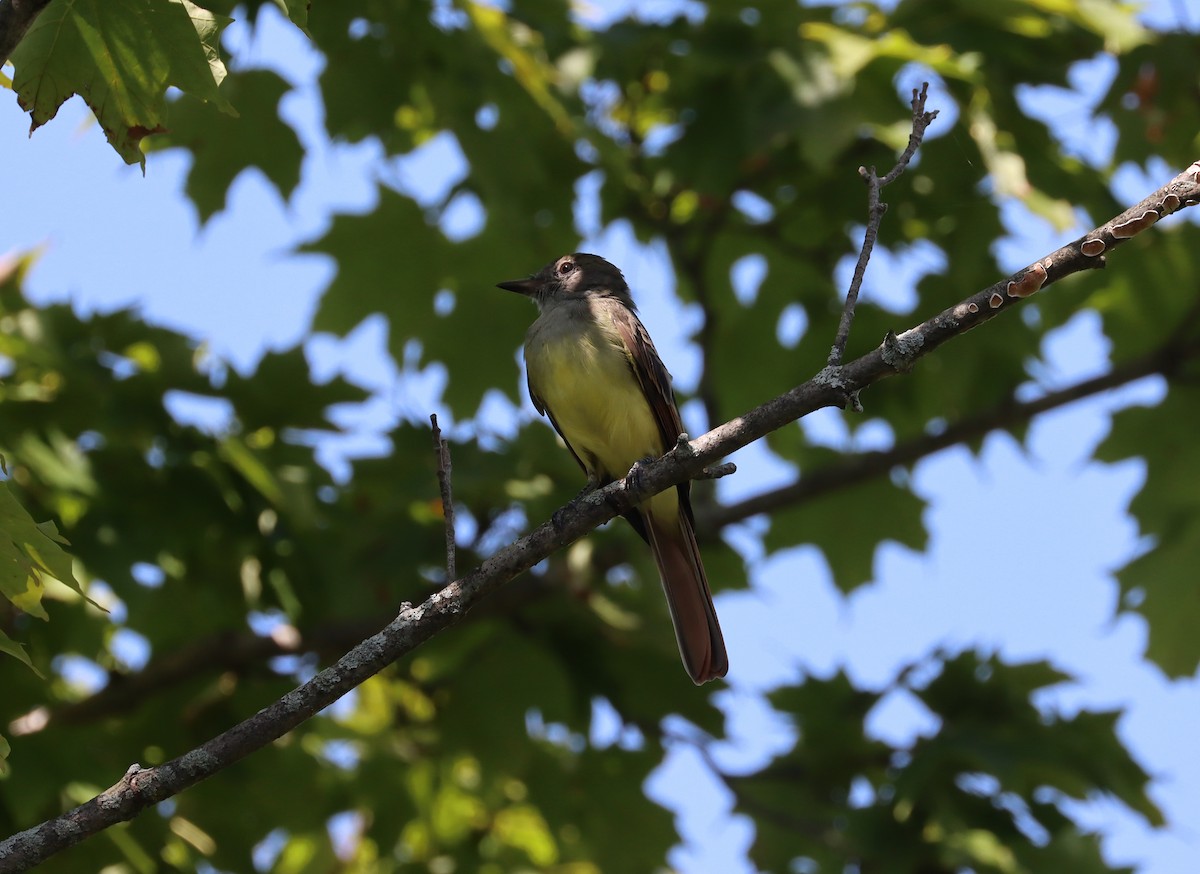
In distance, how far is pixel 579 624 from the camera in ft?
20.4

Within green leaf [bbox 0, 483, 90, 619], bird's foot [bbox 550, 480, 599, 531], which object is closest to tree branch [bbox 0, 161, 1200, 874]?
bird's foot [bbox 550, 480, 599, 531]

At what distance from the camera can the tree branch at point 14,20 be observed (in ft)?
8.97

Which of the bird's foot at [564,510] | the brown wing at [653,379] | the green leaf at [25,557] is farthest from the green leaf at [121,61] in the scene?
the brown wing at [653,379]

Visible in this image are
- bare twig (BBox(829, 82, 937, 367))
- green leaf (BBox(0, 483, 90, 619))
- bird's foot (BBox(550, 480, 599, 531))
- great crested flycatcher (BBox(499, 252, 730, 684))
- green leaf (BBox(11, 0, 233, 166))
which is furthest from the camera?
great crested flycatcher (BBox(499, 252, 730, 684))

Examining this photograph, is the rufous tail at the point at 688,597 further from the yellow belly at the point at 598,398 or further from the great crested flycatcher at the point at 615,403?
the yellow belly at the point at 598,398

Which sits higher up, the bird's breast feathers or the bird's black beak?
the bird's black beak

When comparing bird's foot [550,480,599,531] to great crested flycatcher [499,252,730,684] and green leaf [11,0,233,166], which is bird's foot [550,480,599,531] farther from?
green leaf [11,0,233,166]

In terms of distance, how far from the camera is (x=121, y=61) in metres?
2.91

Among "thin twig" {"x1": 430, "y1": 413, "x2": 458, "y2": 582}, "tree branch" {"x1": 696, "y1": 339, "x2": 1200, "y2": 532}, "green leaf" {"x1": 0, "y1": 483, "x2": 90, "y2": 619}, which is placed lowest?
"green leaf" {"x1": 0, "y1": 483, "x2": 90, "y2": 619}

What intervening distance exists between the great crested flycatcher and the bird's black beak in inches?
2.5

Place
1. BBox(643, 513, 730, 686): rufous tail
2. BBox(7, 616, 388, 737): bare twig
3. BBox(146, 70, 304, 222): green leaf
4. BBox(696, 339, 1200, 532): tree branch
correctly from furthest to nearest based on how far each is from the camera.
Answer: BBox(696, 339, 1200, 532): tree branch < BBox(7, 616, 388, 737): bare twig < BBox(146, 70, 304, 222): green leaf < BBox(643, 513, 730, 686): rufous tail

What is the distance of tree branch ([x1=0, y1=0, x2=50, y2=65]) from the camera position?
2.73 m

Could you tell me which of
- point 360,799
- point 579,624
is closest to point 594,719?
point 579,624

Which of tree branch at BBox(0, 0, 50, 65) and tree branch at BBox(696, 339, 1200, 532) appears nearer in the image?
tree branch at BBox(0, 0, 50, 65)
